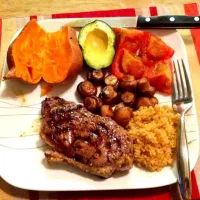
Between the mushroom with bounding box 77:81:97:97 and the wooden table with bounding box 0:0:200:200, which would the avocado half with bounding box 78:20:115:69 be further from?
the wooden table with bounding box 0:0:200:200

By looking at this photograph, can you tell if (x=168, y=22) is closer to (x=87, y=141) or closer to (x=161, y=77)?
(x=161, y=77)

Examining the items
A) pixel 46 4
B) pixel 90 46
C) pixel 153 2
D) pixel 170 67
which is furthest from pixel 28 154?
pixel 153 2

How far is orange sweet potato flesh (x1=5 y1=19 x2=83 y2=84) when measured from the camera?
1.48 m

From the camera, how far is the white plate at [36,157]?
1316 mm

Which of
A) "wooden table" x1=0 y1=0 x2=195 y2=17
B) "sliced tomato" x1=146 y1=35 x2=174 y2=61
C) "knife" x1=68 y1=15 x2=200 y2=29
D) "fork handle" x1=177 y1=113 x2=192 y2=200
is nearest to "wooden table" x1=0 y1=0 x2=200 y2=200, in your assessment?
"wooden table" x1=0 y1=0 x2=195 y2=17

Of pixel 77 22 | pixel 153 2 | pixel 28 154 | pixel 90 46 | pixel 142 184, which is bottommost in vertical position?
pixel 142 184

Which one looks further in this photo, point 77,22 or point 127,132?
point 77,22

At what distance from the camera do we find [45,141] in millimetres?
1365

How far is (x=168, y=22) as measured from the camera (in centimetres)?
163

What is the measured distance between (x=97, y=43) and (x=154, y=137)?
46 cm

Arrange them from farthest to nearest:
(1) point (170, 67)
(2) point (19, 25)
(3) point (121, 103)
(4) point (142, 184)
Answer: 1. (2) point (19, 25)
2. (1) point (170, 67)
3. (3) point (121, 103)
4. (4) point (142, 184)

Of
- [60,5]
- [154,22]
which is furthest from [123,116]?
[60,5]

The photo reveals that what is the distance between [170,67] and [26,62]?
1.70 ft

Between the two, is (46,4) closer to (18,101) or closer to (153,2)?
(153,2)
